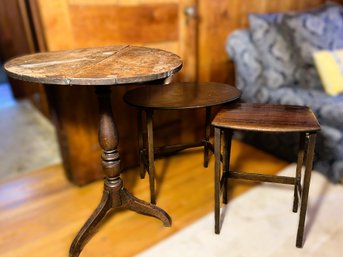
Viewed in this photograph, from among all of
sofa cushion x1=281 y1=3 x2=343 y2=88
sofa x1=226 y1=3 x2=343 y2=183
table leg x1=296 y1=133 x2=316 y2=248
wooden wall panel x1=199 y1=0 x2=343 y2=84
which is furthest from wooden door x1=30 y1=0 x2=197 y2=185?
table leg x1=296 y1=133 x2=316 y2=248

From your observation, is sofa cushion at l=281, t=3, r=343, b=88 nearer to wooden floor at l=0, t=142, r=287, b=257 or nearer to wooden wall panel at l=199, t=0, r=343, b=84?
wooden wall panel at l=199, t=0, r=343, b=84

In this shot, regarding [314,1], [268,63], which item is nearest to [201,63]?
[268,63]

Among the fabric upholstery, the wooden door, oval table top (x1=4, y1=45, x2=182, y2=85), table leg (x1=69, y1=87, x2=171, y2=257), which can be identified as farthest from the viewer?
the fabric upholstery

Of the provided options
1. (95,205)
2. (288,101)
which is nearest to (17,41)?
(95,205)

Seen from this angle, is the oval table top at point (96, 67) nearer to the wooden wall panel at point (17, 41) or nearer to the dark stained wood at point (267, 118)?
the dark stained wood at point (267, 118)

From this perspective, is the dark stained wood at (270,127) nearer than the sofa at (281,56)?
Yes

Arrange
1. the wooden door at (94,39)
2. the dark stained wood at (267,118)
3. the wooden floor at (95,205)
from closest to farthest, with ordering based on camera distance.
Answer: the dark stained wood at (267,118)
the wooden floor at (95,205)
the wooden door at (94,39)

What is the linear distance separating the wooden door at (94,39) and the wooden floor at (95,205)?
17 centimetres

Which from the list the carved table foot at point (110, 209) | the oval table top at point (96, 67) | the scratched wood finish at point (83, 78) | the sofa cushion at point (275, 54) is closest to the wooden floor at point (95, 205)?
the carved table foot at point (110, 209)

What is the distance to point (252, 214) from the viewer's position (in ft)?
5.19

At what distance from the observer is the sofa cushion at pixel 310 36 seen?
2.10 m

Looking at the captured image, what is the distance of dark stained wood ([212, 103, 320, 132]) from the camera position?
4.00 ft

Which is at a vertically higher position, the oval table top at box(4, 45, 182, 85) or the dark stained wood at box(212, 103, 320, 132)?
the oval table top at box(4, 45, 182, 85)

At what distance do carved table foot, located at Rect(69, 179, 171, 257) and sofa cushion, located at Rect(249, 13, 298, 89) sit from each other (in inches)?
47.2
